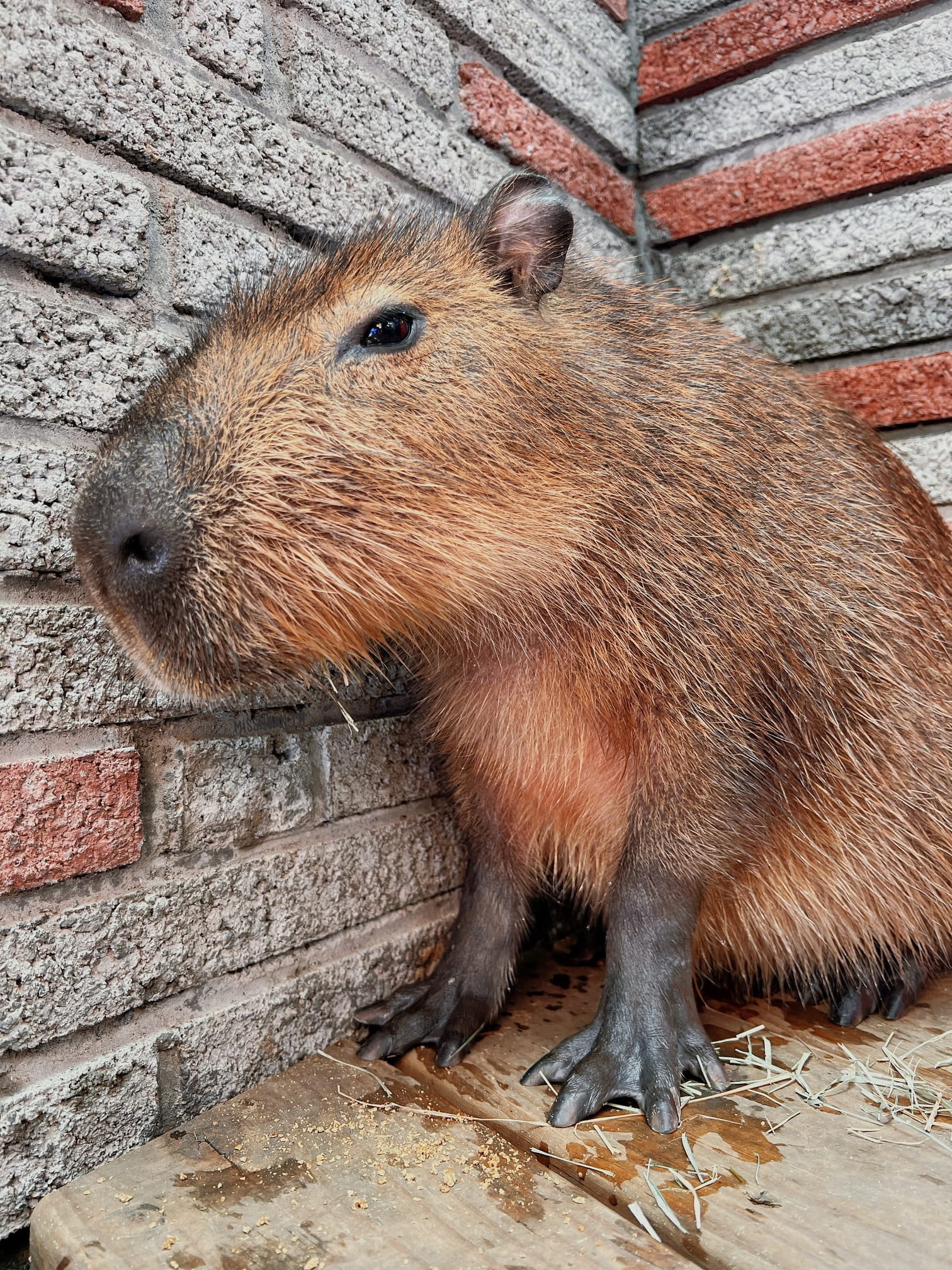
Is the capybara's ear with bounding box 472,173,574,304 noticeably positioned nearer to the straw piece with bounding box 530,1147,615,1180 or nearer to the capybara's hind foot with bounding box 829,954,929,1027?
the straw piece with bounding box 530,1147,615,1180

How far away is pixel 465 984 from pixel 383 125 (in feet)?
5.93

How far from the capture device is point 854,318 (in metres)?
2.32

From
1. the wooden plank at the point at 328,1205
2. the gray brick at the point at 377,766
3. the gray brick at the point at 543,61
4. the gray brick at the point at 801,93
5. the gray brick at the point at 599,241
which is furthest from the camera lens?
the gray brick at the point at 599,241

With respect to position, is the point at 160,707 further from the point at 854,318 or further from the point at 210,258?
the point at 854,318

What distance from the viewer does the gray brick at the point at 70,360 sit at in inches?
49.7

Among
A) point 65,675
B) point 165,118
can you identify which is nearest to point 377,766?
point 65,675

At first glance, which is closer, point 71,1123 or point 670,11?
point 71,1123

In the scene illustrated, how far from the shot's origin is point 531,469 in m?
1.43

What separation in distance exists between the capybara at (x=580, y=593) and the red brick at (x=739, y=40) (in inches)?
41.7

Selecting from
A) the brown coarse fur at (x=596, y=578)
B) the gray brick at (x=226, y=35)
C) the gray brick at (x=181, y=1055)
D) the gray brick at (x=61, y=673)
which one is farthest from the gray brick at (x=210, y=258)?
the gray brick at (x=181, y=1055)

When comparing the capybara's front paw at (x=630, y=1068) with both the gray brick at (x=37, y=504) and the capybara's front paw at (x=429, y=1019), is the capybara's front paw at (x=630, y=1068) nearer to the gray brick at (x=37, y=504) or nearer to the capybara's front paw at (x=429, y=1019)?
the capybara's front paw at (x=429, y=1019)

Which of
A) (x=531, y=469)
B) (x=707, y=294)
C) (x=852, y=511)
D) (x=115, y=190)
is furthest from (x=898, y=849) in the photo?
(x=115, y=190)

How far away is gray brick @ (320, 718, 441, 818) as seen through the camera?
1768 millimetres

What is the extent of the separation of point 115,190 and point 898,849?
6.13 feet
